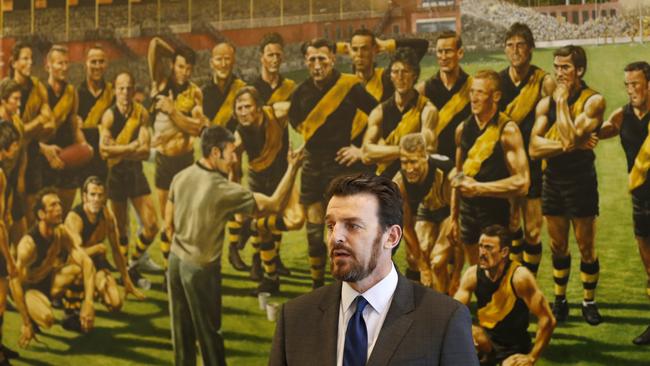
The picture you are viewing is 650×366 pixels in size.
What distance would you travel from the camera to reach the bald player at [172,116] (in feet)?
25.0

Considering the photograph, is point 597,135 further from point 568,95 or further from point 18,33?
point 18,33

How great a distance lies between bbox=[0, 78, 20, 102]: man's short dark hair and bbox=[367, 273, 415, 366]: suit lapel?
238 inches

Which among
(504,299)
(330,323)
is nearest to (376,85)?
(504,299)

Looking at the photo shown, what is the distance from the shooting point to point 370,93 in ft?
23.2

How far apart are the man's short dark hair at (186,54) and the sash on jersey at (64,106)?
0.94 metres

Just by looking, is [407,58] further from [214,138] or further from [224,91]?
[214,138]

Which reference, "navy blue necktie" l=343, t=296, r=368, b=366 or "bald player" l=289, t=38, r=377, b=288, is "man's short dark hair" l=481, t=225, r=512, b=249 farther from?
"navy blue necktie" l=343, t=296, r=368, b=366

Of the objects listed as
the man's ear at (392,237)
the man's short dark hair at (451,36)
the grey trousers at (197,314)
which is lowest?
the grey trousers at (197,314)

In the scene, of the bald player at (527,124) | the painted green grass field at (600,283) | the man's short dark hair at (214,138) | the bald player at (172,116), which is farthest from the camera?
the bald player at (172,116)

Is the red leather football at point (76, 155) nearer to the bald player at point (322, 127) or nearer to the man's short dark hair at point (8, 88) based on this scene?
the man's short dark hair at point (8, 88)

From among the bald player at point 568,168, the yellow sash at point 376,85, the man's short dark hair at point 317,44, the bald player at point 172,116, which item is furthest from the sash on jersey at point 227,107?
the bald player at point 568,168

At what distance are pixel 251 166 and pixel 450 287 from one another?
5.75 ft

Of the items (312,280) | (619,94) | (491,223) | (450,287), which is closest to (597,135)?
(619,94)

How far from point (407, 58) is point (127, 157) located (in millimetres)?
2385
